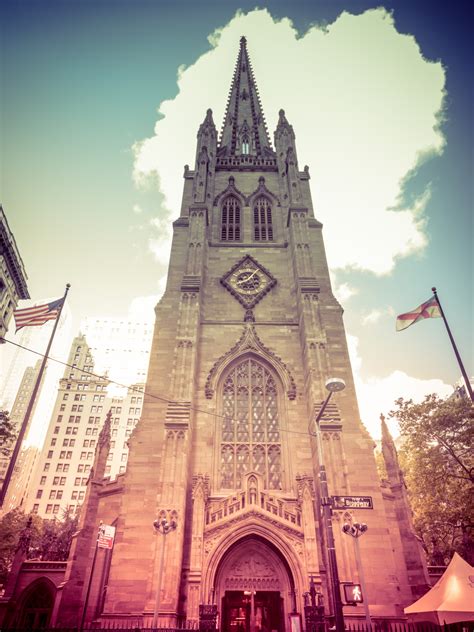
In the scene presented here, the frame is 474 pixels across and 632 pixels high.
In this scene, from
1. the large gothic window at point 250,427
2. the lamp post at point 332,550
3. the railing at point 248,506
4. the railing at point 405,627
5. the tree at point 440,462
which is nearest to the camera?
the lamp post at point 332,550

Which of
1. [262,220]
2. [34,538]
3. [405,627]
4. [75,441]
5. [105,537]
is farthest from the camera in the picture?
[75,441]

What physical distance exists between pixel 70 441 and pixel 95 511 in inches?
2519

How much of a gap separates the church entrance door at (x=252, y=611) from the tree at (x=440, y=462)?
36.9 feet

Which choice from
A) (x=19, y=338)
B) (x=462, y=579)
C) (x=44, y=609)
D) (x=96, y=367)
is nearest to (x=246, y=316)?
(x=462, y=579)

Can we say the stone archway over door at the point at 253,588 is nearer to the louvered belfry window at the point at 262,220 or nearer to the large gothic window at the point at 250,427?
the large gothic window at the point at 250,427

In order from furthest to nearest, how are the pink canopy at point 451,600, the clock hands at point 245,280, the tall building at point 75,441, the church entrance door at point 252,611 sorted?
the tall building at point 75,441 → the clock hands at point 245,280 → the church entrance door at point 252,611 → the pink canopy at point 451,600

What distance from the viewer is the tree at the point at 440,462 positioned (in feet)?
73.2

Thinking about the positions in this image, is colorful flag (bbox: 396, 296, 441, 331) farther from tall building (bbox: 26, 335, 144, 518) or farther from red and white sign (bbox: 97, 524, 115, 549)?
tall building (bbox: 26, 335, 144, 518)

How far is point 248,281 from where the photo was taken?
86.2ft

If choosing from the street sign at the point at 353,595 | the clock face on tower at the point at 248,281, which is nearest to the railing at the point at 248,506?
the street sign at the point at 353,595

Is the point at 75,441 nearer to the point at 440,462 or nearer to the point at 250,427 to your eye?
the point at 250,427

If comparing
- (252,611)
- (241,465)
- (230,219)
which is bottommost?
(252,611)

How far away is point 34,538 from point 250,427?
118ft

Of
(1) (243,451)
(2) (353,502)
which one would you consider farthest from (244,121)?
(2) (353,502)
